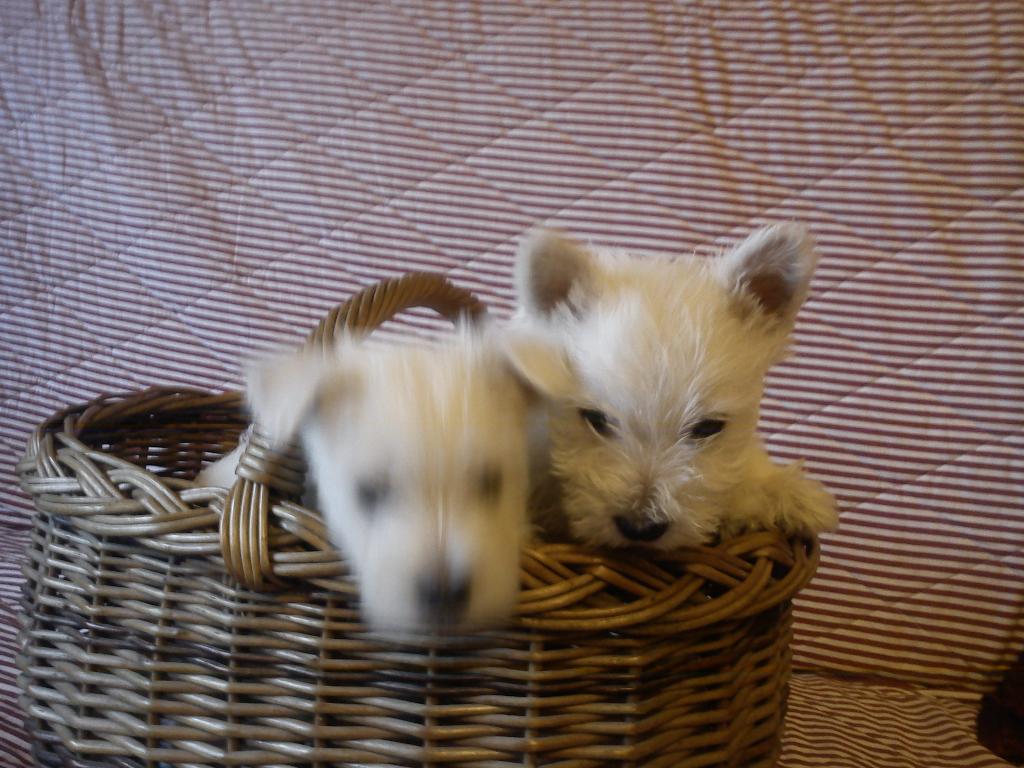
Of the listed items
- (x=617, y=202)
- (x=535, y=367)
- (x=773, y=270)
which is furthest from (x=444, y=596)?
(x=617, y=202)

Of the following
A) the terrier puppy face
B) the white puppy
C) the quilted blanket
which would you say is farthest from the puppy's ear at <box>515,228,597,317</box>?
the quilted blanket

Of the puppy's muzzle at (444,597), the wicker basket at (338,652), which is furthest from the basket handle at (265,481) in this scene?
the puppy's muzzle at (444,597)

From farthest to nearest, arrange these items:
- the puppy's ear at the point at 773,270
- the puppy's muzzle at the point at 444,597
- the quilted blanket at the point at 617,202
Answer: the quilted blanket at the point at 617,202 → the puppy's ear at the point at 773,270 → the puppy's muzzle at the point at 444,597

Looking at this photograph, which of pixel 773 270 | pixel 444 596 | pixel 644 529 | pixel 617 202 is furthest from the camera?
pixel 617 202

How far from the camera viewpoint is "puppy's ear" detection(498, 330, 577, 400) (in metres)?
0.71

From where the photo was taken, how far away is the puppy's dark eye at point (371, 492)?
68cm

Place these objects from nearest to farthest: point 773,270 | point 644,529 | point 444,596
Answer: point 444,596
point 644,529
point 773,270

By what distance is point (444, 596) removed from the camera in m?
0.60

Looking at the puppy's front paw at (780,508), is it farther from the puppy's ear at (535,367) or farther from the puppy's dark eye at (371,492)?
the puppy's dark eye at (371,492)

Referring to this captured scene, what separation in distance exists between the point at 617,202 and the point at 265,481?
987 mm

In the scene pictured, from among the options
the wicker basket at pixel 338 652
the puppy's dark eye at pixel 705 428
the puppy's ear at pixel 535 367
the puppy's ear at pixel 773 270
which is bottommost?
the wicker basket at pixel 338 652

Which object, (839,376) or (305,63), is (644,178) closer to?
(839,376)

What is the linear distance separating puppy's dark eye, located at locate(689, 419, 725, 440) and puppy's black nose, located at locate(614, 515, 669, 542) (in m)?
0.11

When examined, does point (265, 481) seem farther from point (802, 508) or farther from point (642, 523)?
point (802, 508)
